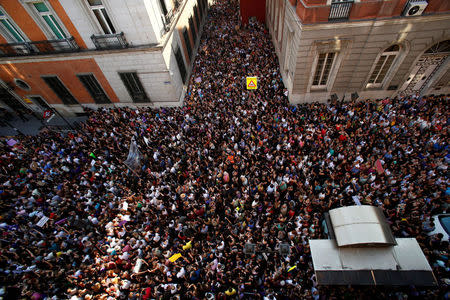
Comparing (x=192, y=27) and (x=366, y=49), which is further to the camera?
(x=192, y=27)

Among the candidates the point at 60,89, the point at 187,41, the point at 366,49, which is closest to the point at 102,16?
the point at 60,89

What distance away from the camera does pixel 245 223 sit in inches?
391

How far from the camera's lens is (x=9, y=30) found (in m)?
14.7

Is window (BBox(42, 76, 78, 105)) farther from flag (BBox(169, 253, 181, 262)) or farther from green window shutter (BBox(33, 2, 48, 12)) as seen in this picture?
flag (BBox(169, 253, 181, 262))

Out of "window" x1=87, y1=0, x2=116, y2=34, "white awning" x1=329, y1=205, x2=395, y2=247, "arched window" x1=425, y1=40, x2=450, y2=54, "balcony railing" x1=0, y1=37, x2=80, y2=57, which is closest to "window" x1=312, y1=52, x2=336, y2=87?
"arched window" x1=425, y1=40, x2=450, y2=54

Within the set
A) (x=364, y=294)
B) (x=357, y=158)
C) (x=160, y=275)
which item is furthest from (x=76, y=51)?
(x=364, y=294)

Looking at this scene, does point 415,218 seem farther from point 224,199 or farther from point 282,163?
point 224,199

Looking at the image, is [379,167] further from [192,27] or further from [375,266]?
[192,27]

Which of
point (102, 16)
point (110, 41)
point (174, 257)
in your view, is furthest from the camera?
point (110, 41)

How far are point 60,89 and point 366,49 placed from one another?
23903mm

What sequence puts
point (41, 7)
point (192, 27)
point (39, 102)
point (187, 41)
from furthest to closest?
point (192, 27) → point (187, 41) → point (39, 102) → point (41, 7)

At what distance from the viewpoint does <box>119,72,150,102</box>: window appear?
635 inches

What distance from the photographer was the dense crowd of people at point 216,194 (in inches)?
347

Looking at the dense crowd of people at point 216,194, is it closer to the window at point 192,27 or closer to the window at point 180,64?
the window at point 180,64
